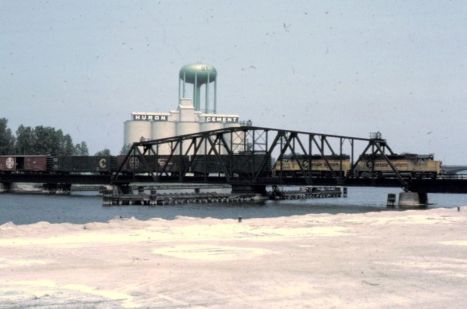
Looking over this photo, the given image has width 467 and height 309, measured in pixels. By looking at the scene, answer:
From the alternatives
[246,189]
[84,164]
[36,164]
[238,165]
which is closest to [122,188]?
[84,164]

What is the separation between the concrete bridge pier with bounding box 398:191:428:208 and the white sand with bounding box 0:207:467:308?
2927 inches

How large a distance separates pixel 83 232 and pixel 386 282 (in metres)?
17.2

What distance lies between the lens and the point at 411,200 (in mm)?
104938

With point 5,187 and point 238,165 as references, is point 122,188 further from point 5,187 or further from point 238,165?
point 5,187

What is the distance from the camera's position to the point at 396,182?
106812 mm

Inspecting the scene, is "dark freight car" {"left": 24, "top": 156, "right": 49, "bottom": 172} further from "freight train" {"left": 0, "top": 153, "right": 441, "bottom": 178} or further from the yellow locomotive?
the yellow locomotive

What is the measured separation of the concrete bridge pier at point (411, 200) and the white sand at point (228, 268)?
74357 mm

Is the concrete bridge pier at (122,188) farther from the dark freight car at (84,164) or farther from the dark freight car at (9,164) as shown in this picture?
the dark freight car at (9,164)

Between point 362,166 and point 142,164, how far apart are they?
49.1 metres

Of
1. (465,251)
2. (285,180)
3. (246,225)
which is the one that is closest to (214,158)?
(285,180)

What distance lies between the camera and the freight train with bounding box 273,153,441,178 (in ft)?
358

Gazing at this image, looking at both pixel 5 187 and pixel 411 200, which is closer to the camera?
pixel 411 200

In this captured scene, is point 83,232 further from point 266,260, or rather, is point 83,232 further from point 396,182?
point 396,182

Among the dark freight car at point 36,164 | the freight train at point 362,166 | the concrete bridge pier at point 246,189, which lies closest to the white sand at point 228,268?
the freight train at point 362,166
